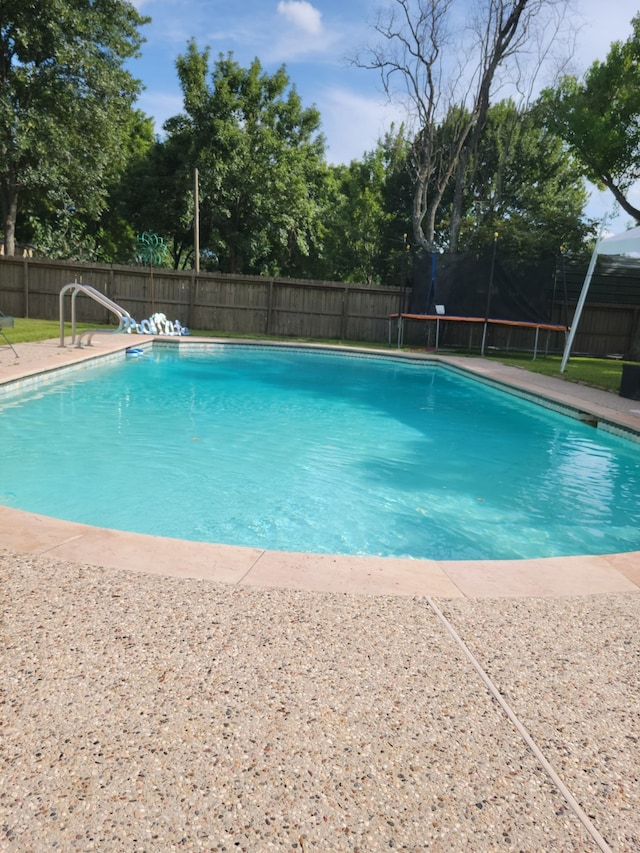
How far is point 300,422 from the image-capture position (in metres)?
6.90

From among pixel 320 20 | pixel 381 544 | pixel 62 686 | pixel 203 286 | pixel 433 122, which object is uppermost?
pixel 320 20

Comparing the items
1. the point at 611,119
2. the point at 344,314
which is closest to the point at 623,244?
the point at 611,119

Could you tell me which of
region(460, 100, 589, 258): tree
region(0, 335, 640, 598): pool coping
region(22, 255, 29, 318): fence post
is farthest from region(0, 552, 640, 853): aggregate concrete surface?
region(460, 100, 589, 258): tree

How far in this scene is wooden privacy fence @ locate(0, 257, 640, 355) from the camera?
15.8m

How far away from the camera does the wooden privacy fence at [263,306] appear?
15.8 m

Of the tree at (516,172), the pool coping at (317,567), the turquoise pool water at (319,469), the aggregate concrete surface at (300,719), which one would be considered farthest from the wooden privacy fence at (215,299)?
the aggregate concrete surface at (300,719)

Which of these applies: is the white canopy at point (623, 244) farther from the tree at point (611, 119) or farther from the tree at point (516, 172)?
the tree at point (516, 172)

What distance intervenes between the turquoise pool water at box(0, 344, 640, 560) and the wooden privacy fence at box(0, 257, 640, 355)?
759cm

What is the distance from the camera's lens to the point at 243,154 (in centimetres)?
2217

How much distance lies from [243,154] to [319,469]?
20.5 meters

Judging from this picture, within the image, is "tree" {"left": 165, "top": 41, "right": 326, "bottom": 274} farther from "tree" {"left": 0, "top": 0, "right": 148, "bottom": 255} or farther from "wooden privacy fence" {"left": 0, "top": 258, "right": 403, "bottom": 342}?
"wooden privacy fence" {"left": 0, "top": 258, "right": 403, "bottom": 342}

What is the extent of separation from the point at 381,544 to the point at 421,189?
16646 mm

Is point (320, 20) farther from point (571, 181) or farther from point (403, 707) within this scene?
point (403, 707)

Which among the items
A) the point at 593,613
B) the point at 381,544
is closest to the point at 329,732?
the point at 593,613
